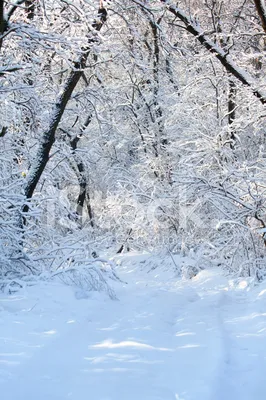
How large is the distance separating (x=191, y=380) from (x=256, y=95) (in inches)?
211

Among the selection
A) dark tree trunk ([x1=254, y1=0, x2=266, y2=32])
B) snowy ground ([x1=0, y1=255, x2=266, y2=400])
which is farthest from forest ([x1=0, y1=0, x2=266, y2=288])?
snowy ground ([x1=0, y1=255, x2=266, y2=400])

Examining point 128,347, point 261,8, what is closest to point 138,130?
point 261,8

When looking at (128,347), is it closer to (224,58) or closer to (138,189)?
(224,58)

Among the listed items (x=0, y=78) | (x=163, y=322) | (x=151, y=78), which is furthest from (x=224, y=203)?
(x=151, y=78)

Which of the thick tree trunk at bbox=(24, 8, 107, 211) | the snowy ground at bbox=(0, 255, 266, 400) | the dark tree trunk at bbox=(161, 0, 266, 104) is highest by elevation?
the dark tree trunk at bbox=(161, 0, 266, 104)

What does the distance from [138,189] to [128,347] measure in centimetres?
819

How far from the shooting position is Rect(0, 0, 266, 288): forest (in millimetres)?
5934

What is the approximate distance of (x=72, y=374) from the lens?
2973 millimetres

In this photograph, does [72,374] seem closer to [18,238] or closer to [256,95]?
[18,238]

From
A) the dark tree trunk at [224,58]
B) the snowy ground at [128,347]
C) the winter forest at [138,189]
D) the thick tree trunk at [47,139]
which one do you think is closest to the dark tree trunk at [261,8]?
the winter forest at [138,189]

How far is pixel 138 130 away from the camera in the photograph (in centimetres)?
1427

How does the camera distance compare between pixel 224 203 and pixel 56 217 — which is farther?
pixel 56 217

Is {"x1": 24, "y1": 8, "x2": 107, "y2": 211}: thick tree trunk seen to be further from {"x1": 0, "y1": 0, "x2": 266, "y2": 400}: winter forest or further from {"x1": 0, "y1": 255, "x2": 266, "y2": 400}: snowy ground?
{"x1": 0, "y1": 255, "x2": 266, "y2": 400}: snowy ground

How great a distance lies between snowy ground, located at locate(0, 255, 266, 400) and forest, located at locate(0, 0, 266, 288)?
41.9 inches
